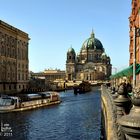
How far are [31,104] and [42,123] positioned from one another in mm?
23663

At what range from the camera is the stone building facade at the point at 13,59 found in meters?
96.9

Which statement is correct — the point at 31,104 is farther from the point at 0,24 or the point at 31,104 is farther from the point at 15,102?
the point at 0,24

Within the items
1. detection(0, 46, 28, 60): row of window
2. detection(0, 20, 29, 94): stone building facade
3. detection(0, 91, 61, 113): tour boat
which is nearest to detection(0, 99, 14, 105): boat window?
detection(0, 91, 61, 113): tour boat

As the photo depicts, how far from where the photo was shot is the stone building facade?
96875mm

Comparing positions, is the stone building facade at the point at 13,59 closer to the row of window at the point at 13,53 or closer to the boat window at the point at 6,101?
the row of window at the point at 13,53

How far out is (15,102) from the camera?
60.8 m

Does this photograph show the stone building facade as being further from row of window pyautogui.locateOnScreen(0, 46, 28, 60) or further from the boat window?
the boat window

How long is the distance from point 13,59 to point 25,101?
1610 inches

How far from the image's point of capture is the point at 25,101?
6631 centimetres

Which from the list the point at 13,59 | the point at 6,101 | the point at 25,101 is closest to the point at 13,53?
the point at 13,59

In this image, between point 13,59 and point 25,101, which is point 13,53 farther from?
point 25,101

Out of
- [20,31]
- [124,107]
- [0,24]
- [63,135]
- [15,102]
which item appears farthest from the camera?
[20,31]

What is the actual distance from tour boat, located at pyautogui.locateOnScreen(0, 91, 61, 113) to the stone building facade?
20592 mm

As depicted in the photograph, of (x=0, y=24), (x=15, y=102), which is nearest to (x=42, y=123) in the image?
(x=15, y=102)
